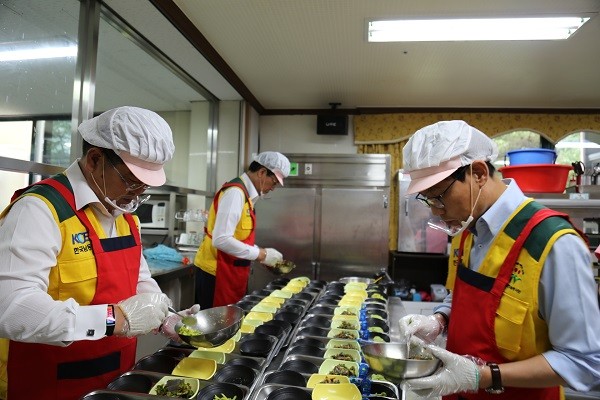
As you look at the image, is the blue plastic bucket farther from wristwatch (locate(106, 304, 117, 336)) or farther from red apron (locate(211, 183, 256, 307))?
wristwatch (locate(106, 304, 117, 336))

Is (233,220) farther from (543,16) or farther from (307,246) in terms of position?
(543,16)

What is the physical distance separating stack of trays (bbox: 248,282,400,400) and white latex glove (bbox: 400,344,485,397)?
171 millimetres

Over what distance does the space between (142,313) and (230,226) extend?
4.88 feet

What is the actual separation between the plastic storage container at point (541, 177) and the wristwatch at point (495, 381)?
2.26 meters

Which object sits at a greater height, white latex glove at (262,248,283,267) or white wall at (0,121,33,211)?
white wall at (0,121,33,211)

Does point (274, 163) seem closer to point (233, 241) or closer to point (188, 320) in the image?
point (233, 241)

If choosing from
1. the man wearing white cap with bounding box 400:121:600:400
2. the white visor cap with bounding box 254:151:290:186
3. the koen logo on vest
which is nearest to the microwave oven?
the white visor cap with bounding box 254:151:290:186

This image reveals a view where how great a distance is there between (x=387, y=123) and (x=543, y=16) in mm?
2364

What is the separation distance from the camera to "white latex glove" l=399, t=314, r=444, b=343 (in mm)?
1498

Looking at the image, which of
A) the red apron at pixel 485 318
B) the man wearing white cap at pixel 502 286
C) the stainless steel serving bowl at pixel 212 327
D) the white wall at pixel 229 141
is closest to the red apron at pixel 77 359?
the stainless steel serving bowl at pixel 212 327

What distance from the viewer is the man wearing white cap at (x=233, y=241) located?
273 centimetres

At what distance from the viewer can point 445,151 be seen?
120cm

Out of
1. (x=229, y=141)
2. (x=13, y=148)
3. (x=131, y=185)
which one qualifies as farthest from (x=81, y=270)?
(x=229, y=141)

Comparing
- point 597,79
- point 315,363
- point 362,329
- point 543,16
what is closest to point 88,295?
point 315,363
